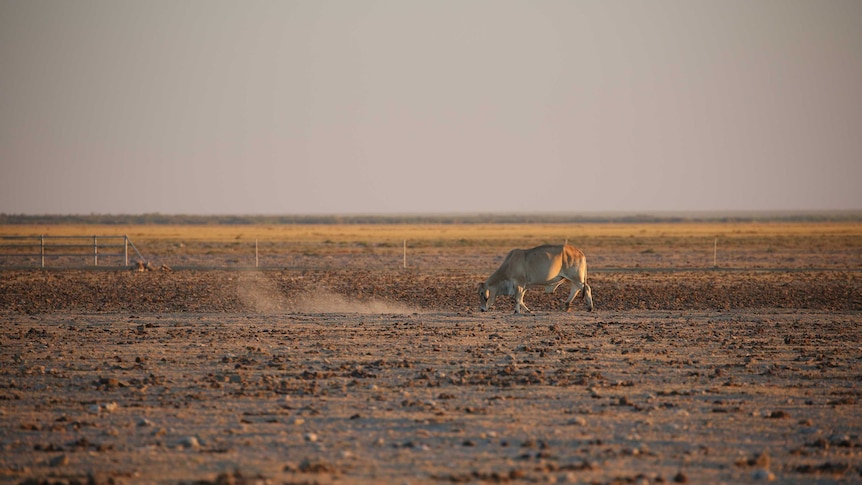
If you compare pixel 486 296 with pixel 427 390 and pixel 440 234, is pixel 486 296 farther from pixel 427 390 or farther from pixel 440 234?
pixel 440 234

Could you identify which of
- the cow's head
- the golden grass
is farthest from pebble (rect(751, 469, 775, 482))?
the golden grass

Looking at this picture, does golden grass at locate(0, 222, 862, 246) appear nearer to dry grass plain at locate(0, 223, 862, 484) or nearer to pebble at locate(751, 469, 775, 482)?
dry grass plain at locate(0, 223, 862, 484)

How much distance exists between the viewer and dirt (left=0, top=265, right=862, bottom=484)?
10.2m

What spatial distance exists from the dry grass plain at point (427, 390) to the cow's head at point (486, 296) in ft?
1.47

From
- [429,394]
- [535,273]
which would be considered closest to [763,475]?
[429,394]

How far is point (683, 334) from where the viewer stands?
22.1 meters

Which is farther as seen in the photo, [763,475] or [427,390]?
[427,390]

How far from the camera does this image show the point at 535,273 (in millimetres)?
27219

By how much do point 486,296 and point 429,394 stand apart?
530 inches

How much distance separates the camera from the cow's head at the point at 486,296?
27594 millimetres

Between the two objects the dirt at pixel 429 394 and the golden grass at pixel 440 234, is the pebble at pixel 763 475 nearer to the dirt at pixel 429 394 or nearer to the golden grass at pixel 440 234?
the dirt at pixel 429 394

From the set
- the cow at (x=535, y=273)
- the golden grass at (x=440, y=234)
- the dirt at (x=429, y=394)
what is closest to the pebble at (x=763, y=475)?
the dirt at (x=429, y=394)

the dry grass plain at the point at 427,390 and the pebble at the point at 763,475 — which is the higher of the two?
the pebble at the point at 763,475

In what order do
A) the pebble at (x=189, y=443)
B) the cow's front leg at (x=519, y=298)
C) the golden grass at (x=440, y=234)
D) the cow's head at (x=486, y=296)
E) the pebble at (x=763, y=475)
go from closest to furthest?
the pebble at (x=763, y=475), the pebble at (x=189, y=443), the cow's front leg at (x=519, y=298), the cow's head at (x=486, y=296), the golden grass at (x=440, y=234)
